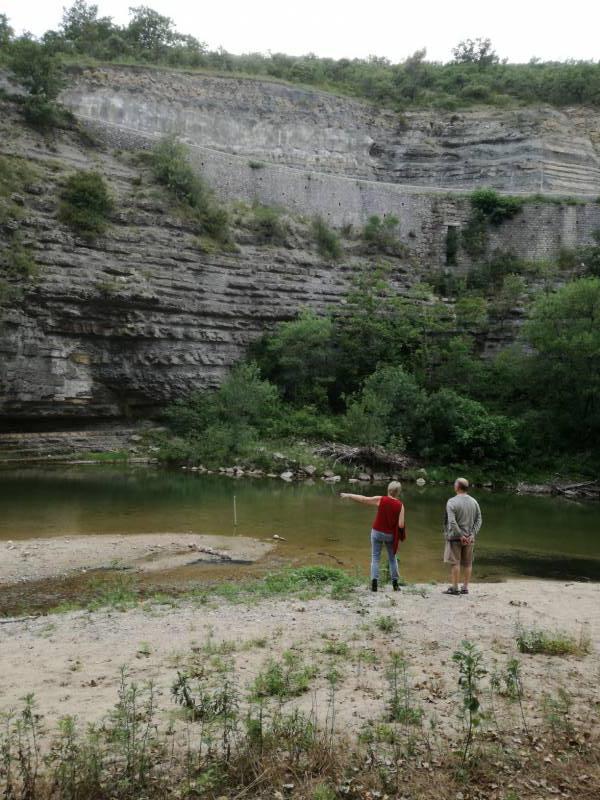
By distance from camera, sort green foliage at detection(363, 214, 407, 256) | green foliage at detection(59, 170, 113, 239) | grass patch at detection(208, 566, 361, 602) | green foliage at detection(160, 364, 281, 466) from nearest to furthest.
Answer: grass patch at detection(208, 566, 361, 602)
green foliage at detection(160, 364, 281, 466)
green foliage at detection(59, 170, 113, 239)
green foliage at detection(363, 214, 407, 256)

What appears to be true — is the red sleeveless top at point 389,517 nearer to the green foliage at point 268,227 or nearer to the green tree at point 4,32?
the green foliage at point 268,227

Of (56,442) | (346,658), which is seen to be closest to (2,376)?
(56,442)

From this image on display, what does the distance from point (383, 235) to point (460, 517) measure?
33.7m

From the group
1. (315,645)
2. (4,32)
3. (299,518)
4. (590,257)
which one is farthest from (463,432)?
(4,32)

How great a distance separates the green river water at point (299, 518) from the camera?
1327 centimetres

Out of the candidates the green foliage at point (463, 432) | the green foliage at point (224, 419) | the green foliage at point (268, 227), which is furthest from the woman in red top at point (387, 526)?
the green foliage at point (268, 227)

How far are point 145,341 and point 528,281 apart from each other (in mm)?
22247

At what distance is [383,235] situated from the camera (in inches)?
1599

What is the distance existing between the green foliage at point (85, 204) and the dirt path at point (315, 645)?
24.7m

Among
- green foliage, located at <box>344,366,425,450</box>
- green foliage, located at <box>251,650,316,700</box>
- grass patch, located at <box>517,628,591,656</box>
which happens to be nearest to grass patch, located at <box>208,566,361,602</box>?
grass patch, located at <box>517,628,591,656</box>

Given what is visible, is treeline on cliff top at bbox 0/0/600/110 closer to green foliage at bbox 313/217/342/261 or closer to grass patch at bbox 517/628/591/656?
green foliage at bbox 313/217/342/261

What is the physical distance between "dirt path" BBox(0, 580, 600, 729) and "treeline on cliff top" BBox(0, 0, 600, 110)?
154 feet

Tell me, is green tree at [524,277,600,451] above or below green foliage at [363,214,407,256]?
below

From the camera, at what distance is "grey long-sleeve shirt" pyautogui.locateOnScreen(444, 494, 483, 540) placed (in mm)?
9062
